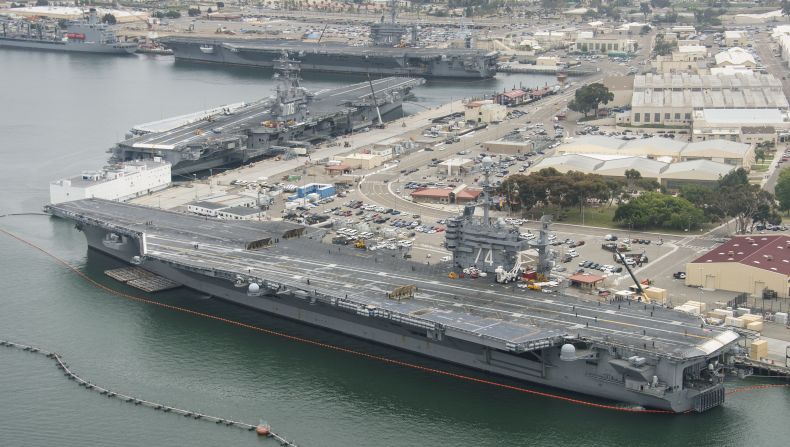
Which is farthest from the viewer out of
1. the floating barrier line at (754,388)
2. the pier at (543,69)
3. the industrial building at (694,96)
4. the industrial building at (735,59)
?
the pier at (543,69)

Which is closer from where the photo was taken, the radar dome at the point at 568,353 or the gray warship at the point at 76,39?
the radar dome at the point at 568,353

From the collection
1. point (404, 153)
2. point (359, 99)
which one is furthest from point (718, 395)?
point (359, 99)

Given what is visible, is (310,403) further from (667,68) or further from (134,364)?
(667,68)

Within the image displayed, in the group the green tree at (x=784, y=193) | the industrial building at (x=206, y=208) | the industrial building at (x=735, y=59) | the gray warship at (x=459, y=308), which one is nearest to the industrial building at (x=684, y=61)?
the industrial building at (x=735, y=59)

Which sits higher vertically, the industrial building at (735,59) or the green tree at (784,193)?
the industrial building at (735,59)

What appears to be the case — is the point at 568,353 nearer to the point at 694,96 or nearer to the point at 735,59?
the point at 694,96

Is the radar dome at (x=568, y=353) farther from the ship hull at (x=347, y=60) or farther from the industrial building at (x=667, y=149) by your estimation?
the ship hull at (x=347, y=60)

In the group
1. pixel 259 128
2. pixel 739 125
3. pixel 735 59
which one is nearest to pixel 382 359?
pixel 259 128
